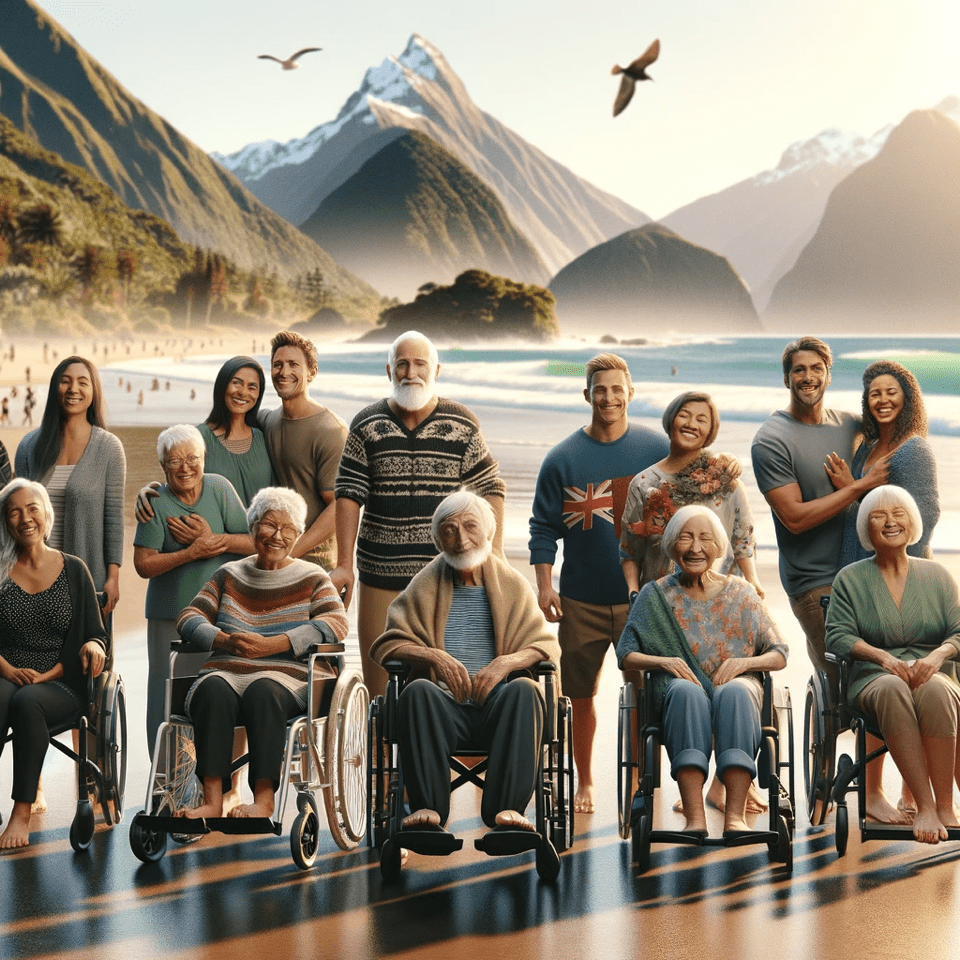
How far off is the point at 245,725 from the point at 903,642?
1777 millimetres

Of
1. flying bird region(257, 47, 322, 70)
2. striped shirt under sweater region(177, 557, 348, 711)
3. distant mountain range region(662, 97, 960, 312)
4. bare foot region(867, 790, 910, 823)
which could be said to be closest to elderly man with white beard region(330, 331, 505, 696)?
striped shirt under sweater region(177, 557, 348, 711)

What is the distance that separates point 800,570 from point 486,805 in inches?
51.9

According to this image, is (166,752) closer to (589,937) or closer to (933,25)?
(589,937)

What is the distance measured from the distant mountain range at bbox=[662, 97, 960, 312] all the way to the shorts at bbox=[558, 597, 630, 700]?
570 inches

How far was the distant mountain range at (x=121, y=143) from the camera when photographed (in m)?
14.8

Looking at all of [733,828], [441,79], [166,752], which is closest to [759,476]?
[733,828]

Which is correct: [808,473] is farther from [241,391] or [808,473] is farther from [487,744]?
[241,391]

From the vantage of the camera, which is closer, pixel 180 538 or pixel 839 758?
pixel 839 758

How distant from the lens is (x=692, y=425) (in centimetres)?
392

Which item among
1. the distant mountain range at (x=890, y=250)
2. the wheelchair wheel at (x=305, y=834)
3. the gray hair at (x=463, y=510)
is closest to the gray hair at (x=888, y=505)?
the gray hair at (x=463, y=510)

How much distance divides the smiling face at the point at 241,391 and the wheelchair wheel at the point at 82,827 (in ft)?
4.21

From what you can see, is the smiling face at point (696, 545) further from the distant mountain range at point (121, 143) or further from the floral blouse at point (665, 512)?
the distant mountain range at point (121, 143)

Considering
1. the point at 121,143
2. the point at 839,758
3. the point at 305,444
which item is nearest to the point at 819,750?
the point at 839,758

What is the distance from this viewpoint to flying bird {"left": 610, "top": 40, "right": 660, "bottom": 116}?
16984 millimetres
